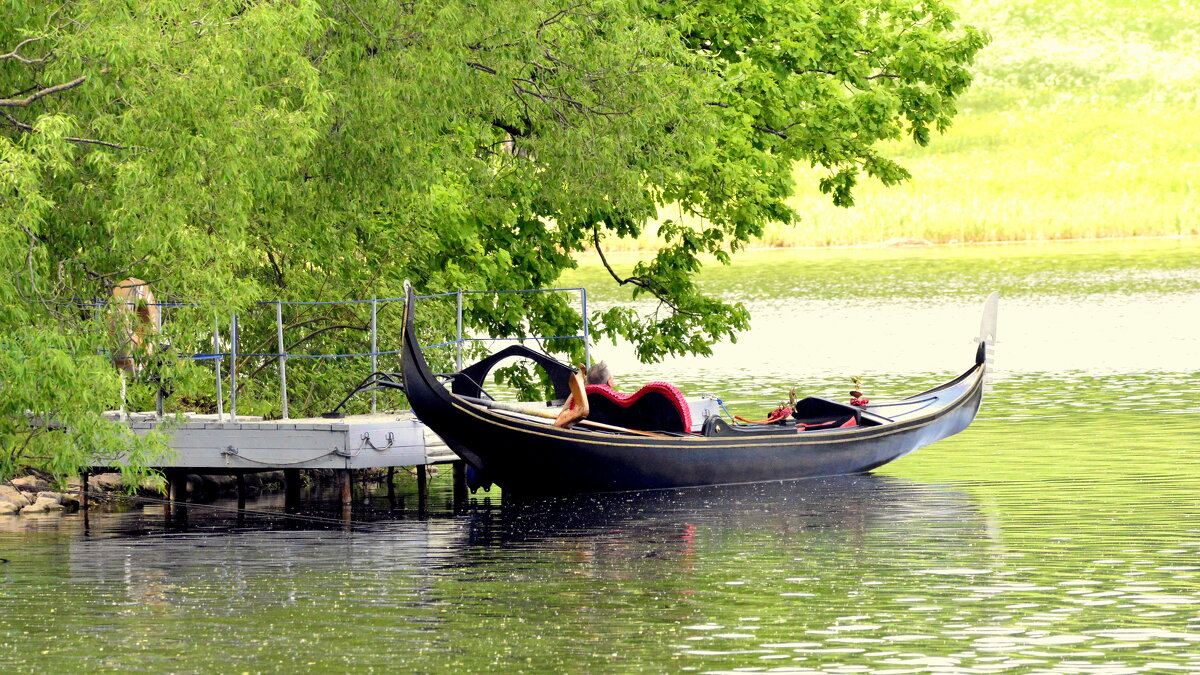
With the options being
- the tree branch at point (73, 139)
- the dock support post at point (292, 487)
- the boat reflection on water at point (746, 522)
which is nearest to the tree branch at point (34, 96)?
the tree branch at point (73, 139)

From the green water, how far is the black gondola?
0.40 metres

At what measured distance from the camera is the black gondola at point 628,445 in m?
24.0

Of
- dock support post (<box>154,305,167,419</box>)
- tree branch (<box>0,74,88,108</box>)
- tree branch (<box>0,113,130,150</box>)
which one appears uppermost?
tree branch (<box>0,74,88,108</box>)

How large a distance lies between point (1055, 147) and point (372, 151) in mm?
102469

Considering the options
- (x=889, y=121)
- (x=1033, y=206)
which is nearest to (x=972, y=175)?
(x=1033, y=206)

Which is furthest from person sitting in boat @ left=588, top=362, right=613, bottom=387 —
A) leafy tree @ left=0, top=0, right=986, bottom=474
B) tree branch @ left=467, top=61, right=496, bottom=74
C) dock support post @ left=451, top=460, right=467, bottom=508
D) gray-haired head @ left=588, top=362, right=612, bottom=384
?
tree branch @ left=467, top=61, right=496, bottom=74

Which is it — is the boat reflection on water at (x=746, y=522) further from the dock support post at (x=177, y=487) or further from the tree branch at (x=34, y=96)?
the tree branch at (x=34, y=96)

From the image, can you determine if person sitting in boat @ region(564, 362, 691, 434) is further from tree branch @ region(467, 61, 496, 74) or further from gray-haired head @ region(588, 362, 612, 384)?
tree branch @ region(467, 61, 496, 74)

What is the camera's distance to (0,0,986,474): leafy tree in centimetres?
1970

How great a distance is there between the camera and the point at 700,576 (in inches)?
724

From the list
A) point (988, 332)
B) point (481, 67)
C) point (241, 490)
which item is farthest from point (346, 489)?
point (988, 332)

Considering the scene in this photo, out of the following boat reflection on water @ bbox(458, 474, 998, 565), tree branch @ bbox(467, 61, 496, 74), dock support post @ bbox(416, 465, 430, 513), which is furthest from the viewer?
tree branch @ bbox(467, 61, 496, 74)

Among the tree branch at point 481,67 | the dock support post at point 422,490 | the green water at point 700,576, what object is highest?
the tree branch at point 481,67

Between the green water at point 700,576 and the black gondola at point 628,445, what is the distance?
0.40m
